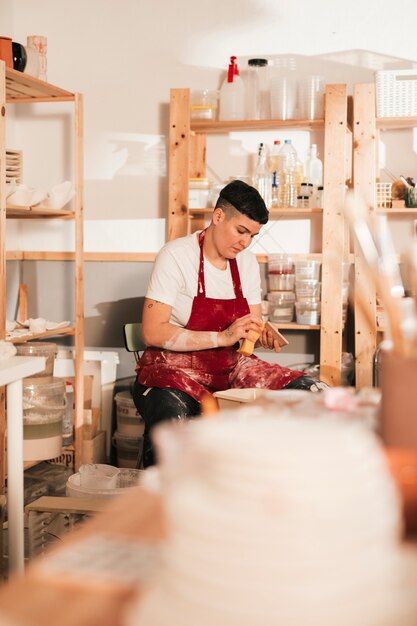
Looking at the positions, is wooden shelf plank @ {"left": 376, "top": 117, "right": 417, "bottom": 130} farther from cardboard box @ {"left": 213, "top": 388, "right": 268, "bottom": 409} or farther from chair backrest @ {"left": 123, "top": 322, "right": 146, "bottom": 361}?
cardboard box @ {"left": 213, "top": 388, "right": 268, "bottom": 409}

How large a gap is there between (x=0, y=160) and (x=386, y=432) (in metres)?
2.83

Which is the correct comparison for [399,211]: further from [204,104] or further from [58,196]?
[58,196]

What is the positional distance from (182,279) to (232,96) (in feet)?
4.94

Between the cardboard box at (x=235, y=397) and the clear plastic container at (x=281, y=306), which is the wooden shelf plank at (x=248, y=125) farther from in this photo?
the cardboard box at (x=235, y=397)

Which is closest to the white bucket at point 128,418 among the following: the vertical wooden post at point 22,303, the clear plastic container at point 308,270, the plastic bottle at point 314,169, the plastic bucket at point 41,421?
the plastic bucket at point 41,421

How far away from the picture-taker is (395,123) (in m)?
4.17

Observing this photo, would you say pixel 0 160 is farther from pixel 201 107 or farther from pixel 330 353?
pixel 330 353

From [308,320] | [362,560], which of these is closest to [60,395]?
[308,320]

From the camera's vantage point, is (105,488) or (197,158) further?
(197,158)

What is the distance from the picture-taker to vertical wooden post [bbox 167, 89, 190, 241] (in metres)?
4.27

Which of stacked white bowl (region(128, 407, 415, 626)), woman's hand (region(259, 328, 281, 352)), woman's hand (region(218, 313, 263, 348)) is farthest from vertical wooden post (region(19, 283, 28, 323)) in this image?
stacked white bowl (region(128, 407, 415, 626))

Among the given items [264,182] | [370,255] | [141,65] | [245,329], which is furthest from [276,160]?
[370,255]

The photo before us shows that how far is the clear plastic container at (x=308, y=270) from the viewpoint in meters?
4.18

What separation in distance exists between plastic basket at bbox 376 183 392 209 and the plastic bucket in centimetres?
192
